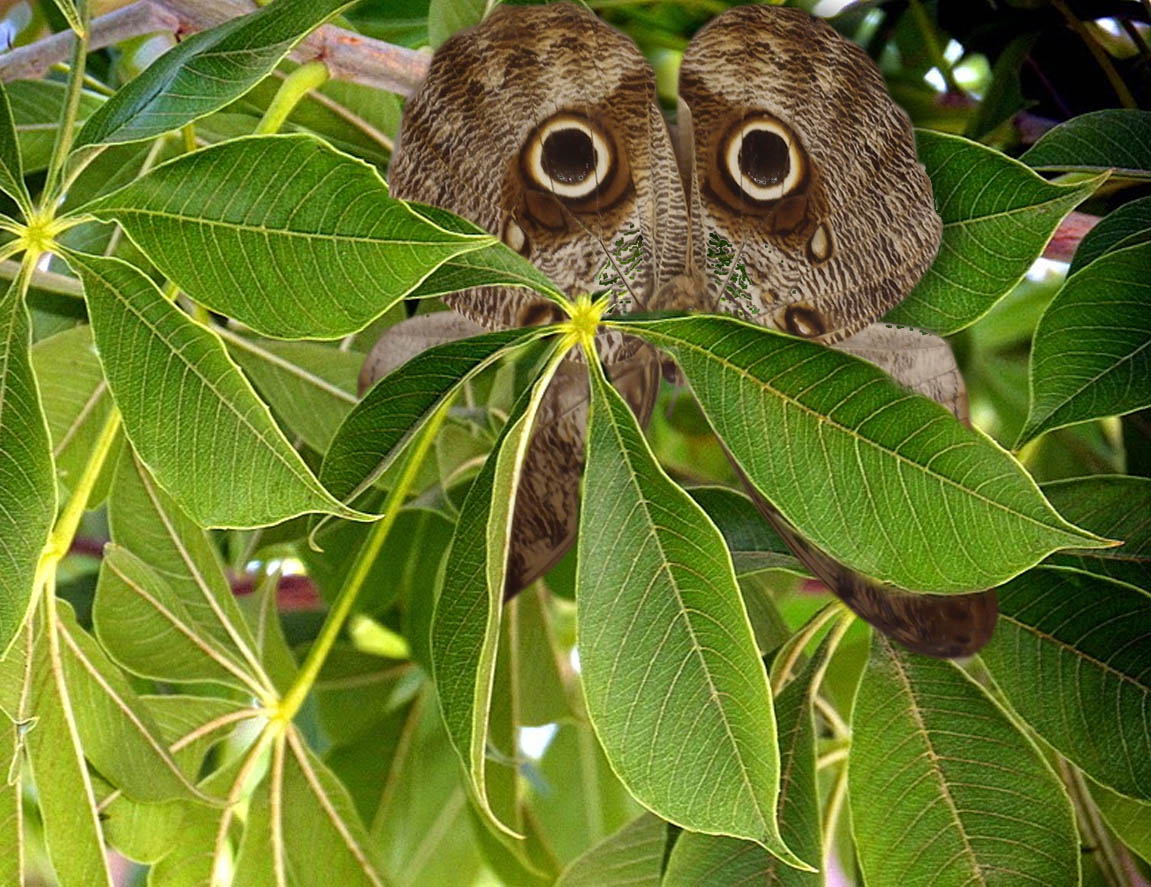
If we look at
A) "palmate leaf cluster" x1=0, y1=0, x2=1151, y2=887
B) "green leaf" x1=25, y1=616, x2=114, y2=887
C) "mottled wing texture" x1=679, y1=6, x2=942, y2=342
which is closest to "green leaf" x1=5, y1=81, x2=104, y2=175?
"palmate leaf cluster" x1=0, y1=0, x2=1151, y2=887

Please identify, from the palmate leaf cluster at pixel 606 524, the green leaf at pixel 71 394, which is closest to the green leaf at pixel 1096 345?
the palmate leaf cluster at pixel 606 524

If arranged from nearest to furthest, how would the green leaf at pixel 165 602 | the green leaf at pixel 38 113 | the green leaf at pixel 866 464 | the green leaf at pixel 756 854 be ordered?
the green leaf at pixel 866 464
the green leaf at pixel 756 854
the green leaf at pixel 165 602
the green leaf at pixel 38 113

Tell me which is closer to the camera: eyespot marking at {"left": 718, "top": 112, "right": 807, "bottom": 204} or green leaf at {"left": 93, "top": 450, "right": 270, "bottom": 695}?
eyespot marking at {"left": 718, "top": 112, "right": 807, "bottom": 204}

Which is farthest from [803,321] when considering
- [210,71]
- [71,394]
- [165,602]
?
[71,394]

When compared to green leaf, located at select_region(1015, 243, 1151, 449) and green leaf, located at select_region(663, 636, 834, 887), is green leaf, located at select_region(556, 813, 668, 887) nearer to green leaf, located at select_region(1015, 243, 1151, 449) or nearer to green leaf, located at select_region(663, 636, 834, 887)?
green leaf, located at select_region(663, 636, 834, 887)

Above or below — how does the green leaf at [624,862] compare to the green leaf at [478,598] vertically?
below

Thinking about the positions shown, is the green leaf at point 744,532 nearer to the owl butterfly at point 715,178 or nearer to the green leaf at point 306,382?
the owl butterfly at point 715,178
